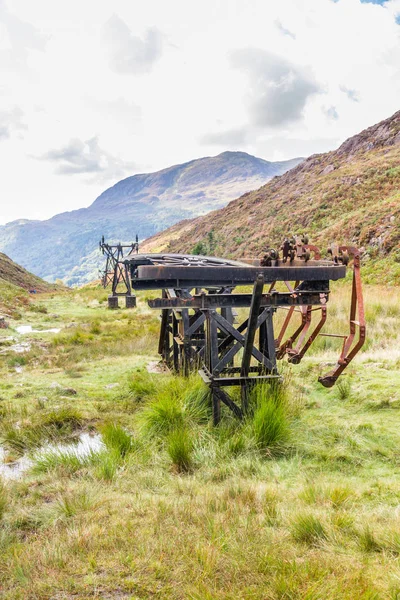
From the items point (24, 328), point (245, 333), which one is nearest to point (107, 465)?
point (245, 333)

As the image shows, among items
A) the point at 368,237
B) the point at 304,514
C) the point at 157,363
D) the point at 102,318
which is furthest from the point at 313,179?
the point at 304,514

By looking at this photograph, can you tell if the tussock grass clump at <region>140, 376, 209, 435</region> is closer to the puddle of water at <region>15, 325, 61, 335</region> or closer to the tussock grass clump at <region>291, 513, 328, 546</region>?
the tussock grass clump at <region>291, 513, 328, 546</region>

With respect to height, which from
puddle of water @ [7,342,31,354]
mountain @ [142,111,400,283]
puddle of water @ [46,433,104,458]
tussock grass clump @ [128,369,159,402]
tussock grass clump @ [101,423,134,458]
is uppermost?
mountain @ [142,111,400,283]

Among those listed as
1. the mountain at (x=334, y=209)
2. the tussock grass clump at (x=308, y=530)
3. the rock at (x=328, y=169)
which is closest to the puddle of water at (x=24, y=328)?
the tussock grass clump at (x=308, y=530)

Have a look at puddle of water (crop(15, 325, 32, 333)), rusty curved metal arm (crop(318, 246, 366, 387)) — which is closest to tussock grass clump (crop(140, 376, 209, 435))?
rusty curved metal arm (crop(318, 246, 366, 387))

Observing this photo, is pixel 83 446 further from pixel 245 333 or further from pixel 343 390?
pixel 343 390

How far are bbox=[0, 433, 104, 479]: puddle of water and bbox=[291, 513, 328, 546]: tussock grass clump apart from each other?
250 centimetres

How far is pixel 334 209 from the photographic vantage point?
33.3 m

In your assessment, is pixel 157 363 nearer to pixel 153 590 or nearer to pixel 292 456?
pixel 292 456

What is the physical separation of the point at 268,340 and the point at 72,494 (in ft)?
10.8

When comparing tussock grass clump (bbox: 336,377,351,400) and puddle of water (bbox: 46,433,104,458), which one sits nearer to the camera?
puddle of water (bbox: 46,433,104,458)

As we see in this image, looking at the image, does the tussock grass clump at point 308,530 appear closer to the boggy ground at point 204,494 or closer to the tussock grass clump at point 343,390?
the boggy ground at point 204,494

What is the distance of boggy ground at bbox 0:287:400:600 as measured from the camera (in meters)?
2.46

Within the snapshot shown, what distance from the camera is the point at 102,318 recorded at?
65.2 feet
